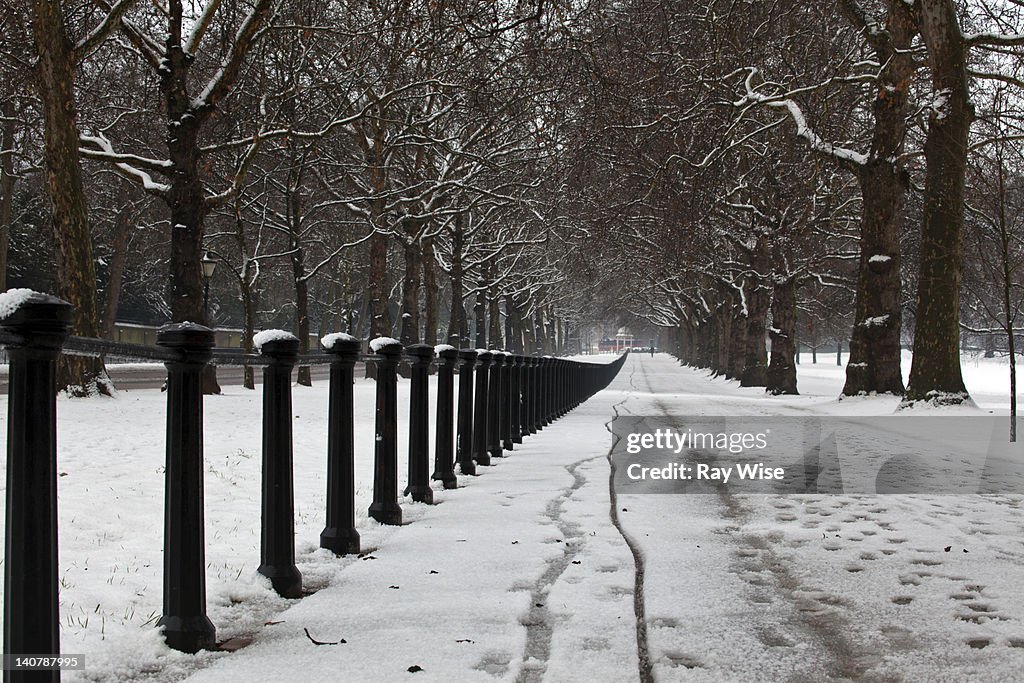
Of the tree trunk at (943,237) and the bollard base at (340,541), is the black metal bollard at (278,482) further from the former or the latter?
the tree trunk at (943,237)

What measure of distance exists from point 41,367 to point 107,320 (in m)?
30.8

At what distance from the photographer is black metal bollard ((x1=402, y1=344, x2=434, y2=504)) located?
6105mm

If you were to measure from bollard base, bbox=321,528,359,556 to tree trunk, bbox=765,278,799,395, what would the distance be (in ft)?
76.2

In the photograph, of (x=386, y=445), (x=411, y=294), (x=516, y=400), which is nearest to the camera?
(x=386, y=445)

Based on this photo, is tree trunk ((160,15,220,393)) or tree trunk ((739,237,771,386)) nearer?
tree trunk ((160,15,220,393))

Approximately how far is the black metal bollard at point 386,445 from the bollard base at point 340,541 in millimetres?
713

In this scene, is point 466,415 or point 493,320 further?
point 493,320

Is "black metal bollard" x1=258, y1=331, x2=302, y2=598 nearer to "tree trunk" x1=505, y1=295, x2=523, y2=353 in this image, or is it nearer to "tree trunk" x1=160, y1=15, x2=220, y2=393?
"tree trunk" x1=160, y1=15, x2=220, y2=393

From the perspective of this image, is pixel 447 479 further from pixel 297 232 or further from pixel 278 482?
pixel 297 232

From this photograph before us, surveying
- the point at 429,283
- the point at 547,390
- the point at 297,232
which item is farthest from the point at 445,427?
the point at 429,283

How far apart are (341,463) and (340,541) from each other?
14.8 inches

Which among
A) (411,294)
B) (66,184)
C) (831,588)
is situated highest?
(66,184)

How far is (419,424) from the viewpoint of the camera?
632cm
